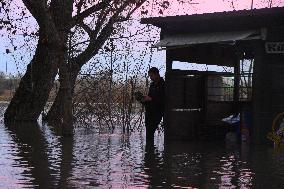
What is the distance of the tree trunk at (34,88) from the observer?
2391cm

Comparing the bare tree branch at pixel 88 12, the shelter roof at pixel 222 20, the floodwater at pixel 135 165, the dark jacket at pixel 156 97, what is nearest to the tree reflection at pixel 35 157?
the floodwater at pixel 135 165

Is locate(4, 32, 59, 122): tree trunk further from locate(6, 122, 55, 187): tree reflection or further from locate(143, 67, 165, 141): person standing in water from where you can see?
locate(143, 67, 165, 141): person standing in water

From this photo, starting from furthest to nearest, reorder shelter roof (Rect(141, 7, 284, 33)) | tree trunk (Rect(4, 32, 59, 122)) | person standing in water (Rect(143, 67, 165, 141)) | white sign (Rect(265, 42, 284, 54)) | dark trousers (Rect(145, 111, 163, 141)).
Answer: tree trunk (Rect(4, 32, 59, 122)) < dark trousers (Rect(145, 111, 163, 141)) < person standing in water (Rect(143, 67, 165, 141)) < white sign (Rect(265, 42, 284, 54)) < shelter roof (Rect(141, 7, 284, 33))

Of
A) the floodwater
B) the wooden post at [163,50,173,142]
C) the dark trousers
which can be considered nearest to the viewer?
the floodwater

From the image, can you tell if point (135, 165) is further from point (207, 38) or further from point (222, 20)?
point (222, 20)

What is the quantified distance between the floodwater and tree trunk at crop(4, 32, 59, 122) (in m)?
8.59

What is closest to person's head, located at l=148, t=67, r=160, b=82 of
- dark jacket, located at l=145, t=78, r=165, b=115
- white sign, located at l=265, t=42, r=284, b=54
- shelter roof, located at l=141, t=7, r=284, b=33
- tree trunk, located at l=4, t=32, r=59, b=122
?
dark jacket, located at l=145, t=78, r=165, b=115

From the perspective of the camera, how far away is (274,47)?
Answer: 14.6 metres

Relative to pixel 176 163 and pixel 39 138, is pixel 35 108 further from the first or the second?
pixel 176 163

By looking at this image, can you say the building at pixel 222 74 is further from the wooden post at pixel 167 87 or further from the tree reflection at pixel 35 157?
the tree reflection at pixel 35 157

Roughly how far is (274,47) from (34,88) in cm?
1199

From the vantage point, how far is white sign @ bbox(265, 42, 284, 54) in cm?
1455

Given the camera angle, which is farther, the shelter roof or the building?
the building

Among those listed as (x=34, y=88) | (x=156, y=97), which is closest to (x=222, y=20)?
(x=156, y=97)
